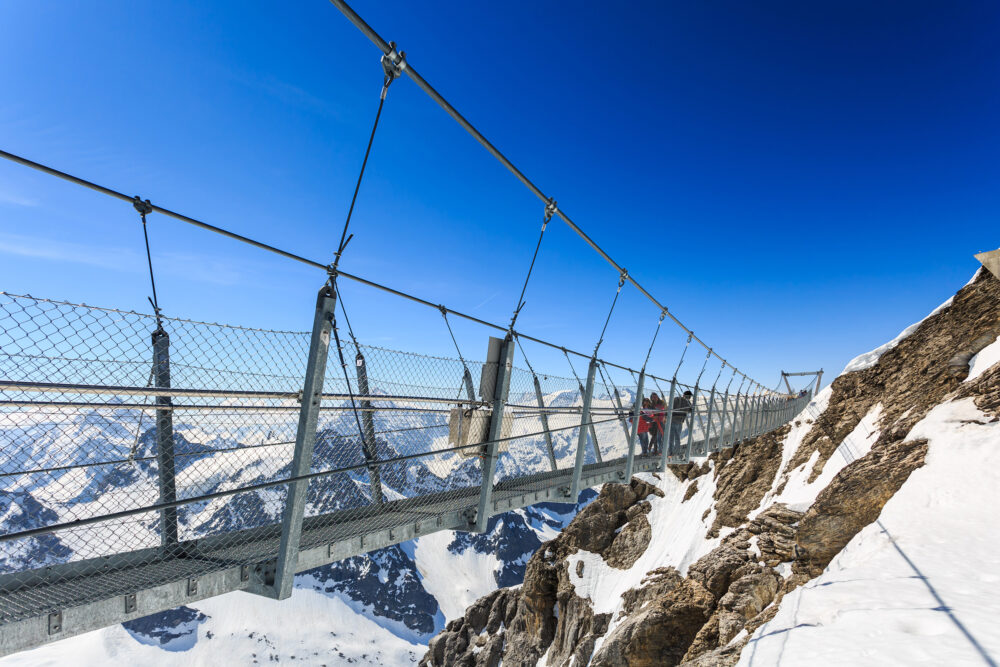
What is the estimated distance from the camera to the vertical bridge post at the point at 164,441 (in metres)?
2.58

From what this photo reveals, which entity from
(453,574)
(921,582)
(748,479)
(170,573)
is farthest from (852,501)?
(453,574)

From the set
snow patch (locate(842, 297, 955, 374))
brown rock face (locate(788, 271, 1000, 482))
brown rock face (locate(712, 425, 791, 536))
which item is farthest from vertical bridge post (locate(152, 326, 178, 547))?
brown rock face (locate(712, 425, 791, 536))

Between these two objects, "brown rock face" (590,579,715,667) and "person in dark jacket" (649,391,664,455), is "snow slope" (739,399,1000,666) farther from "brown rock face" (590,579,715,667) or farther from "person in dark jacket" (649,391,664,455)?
"brown rock face" (590,579,715,667)

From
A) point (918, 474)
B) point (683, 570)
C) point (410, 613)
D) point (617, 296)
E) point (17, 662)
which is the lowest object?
point (410, 613)

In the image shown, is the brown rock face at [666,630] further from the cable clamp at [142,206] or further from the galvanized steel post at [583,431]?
the cable clamp at [142,206]

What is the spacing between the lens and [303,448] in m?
2.53

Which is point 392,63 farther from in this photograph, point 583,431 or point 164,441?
point 583,431

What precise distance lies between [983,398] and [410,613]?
610 ft

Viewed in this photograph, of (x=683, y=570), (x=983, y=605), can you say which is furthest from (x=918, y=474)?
(x=683, y=570)

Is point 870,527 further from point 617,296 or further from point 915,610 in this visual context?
point 617,296

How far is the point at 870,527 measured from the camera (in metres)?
6.67

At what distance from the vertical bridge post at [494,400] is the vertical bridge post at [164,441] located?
2064 mm

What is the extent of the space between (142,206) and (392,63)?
167 centimetres

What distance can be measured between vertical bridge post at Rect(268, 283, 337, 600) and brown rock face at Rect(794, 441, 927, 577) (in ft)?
25.8
